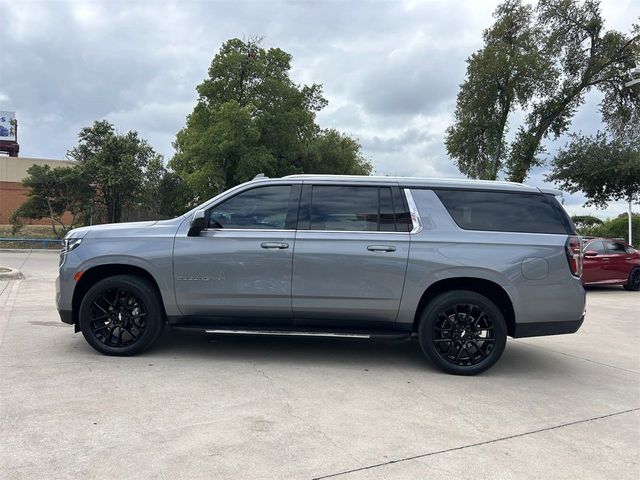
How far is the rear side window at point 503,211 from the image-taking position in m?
5.27

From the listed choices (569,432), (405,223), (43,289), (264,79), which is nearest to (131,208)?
(264,79)

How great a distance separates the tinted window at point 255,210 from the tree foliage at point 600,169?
65.4 ft

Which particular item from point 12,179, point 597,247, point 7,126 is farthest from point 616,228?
point 7,126

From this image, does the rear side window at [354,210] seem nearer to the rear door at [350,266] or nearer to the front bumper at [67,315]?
the rear door at [350,266]

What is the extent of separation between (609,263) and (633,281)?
1283 millimetres

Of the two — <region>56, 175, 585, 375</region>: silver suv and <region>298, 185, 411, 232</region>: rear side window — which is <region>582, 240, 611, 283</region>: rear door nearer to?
<region>56, 175, 585, 375</region>: silver suv

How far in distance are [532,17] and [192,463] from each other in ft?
81.4

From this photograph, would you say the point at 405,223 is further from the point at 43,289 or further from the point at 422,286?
the point at 43,289

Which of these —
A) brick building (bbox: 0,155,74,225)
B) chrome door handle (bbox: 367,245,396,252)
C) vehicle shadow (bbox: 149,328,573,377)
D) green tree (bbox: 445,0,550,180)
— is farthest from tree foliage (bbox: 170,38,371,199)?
brick building (bbox: 0,155,74,225)

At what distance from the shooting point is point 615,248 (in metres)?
14.0

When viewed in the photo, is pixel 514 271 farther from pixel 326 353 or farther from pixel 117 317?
pixel 117 317

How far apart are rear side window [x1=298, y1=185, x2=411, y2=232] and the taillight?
A: 5.42 feet

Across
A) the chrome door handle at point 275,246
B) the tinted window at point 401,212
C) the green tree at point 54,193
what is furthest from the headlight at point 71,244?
the green tree at point 54,193

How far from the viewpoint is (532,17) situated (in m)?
22.5
